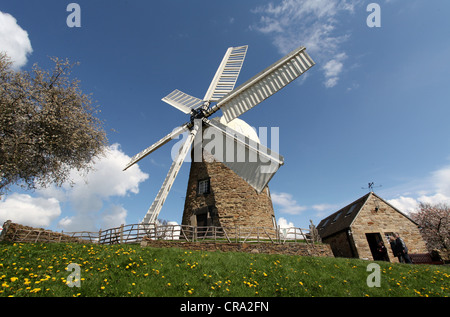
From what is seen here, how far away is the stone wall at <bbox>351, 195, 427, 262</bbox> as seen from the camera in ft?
57.7

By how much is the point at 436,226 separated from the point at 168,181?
3651 cm

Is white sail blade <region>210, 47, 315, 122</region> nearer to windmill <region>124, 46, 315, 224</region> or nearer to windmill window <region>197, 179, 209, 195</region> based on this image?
windmill <region>124, 46, 315, 224</region>

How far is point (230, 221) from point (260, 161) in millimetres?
4707

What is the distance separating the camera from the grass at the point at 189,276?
5668 mm

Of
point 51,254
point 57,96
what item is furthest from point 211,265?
point 57,96

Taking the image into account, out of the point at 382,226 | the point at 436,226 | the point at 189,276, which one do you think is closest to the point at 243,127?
the point at 189,276

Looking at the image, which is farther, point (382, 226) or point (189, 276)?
point (382, 226)

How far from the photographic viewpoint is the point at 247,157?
13.2m

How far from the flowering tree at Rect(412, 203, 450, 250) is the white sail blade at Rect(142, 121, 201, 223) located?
3355cm

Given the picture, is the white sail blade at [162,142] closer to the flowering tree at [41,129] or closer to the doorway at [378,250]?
the flowering tree at [41,129]

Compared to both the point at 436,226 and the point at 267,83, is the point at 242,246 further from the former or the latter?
the point at 436,226

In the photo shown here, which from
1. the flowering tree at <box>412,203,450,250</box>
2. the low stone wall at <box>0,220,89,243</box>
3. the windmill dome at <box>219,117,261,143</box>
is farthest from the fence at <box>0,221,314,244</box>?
the flowering tree at <box>412,203,450,250</box>
